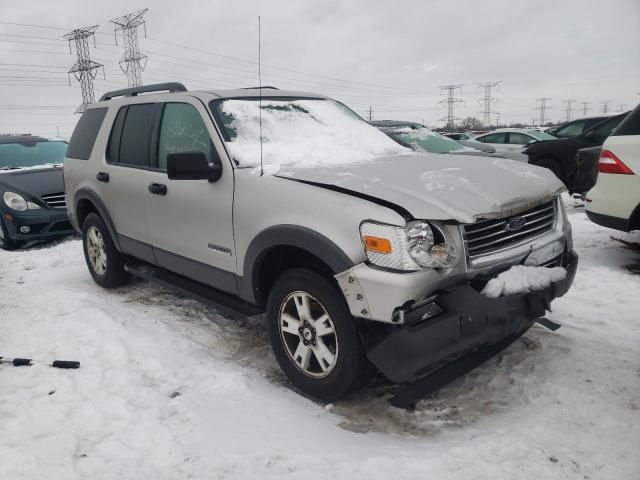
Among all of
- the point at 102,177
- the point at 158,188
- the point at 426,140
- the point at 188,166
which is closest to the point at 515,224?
the point at 188,166

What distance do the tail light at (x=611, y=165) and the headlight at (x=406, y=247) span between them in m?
3.33

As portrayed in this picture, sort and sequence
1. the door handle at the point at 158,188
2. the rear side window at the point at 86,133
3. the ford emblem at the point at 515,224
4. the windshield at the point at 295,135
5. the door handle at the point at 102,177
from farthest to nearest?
the rear side window at the point at 86,133 < the door handle at the point at 102,177 < the door handle at the point at 158,188 < the windshield at the point at 295,135 < the ford emblem at the point at 515,224

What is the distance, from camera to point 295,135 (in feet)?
12.0

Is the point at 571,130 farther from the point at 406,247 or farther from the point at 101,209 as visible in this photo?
the point at 406,247

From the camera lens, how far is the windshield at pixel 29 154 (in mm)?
8578

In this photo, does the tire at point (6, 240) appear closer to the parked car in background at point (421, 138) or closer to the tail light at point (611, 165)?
the parked car in background at point (421, 138)

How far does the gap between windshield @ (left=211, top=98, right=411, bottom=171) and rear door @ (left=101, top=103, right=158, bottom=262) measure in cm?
101

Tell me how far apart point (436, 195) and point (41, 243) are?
739 cm

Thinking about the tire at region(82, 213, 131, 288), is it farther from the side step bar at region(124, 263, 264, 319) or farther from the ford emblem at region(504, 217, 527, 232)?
the ford emblem at region(504, 217, 527, 232)

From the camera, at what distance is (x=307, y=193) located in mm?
2830

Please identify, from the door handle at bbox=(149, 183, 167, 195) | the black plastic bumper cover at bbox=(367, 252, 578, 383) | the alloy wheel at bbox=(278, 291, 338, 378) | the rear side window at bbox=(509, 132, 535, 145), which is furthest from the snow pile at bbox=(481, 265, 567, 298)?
the rear side window at bbox=(509, 132, 535, 145)

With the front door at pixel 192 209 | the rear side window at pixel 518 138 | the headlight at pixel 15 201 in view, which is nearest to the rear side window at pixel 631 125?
the front door at pixel 192 209

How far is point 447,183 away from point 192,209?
1872 millimetres

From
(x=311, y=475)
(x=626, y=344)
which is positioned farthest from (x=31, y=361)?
(x=626, y=344)
